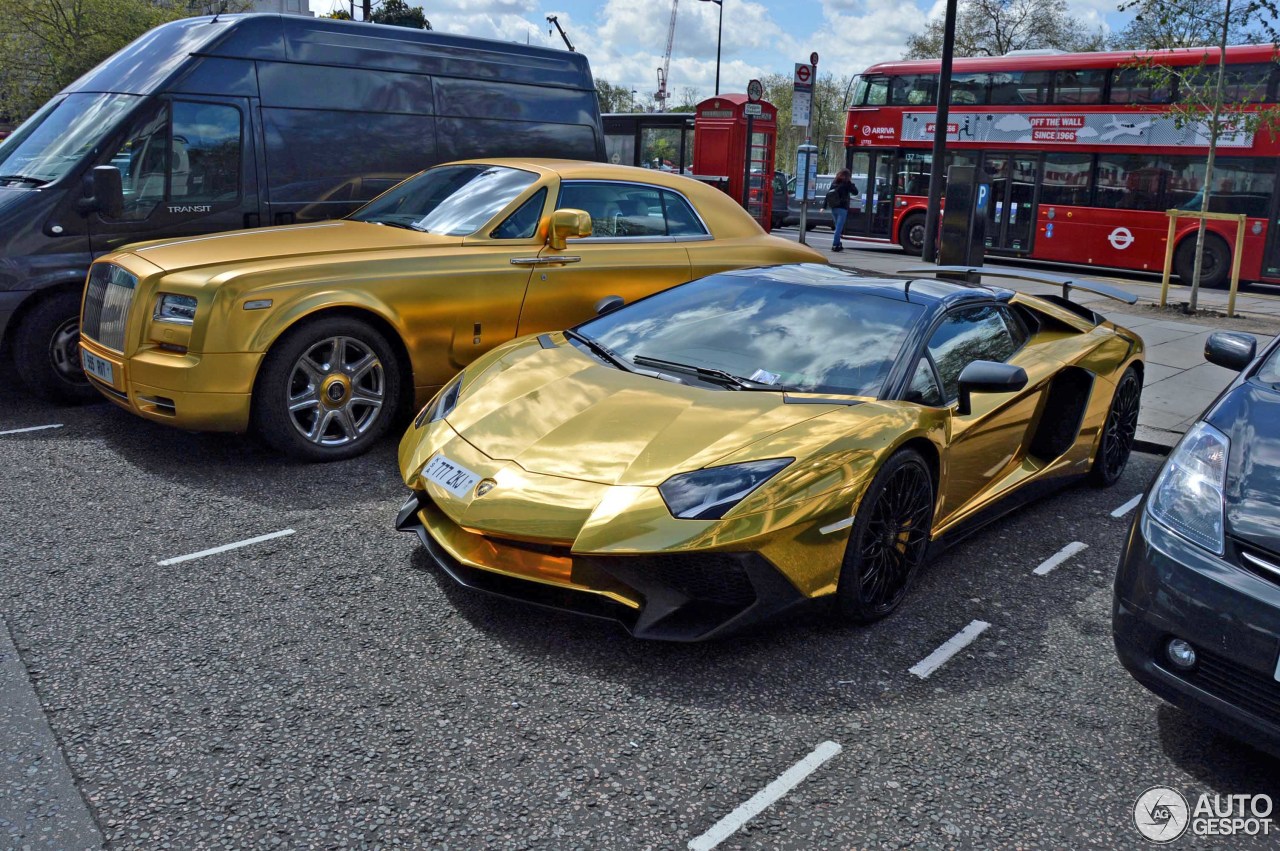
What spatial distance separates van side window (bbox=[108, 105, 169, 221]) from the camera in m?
6.52

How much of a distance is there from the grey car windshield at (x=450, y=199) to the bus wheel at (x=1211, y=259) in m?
13.9

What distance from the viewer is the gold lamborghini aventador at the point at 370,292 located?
17.0 feet

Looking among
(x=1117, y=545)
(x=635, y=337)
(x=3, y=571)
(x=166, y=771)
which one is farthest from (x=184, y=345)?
(x=1117, y=545)

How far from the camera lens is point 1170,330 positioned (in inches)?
452

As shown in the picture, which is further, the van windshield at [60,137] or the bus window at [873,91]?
the bus window at [873,91]

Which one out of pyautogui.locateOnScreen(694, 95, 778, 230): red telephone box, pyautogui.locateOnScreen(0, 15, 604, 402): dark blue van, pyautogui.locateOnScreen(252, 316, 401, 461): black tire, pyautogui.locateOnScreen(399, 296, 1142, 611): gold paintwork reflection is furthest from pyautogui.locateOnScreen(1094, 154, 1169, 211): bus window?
pyautogui.locateOnScreen(252, 316, 401, 461): black tire

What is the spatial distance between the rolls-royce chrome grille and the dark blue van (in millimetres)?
624

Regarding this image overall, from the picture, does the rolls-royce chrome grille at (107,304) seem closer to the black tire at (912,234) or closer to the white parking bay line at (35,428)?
the white parking bay line at (35,428)

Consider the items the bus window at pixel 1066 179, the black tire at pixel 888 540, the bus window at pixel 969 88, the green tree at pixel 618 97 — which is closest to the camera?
the black tire at pixel 888 540

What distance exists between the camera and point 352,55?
25.5ft

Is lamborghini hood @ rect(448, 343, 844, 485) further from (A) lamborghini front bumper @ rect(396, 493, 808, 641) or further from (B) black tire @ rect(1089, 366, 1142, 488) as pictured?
(B) black tire @ rect(1089, 366, 1142, 488)

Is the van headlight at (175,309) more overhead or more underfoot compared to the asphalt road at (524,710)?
more overhead

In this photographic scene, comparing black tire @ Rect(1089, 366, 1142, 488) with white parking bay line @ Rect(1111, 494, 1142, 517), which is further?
black tire @ Rect(1089, 366, 1142, 488)

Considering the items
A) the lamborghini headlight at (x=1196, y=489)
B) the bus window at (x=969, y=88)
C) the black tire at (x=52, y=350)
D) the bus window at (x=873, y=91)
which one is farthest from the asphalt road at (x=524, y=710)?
the bus window at (x=873, y=91)
